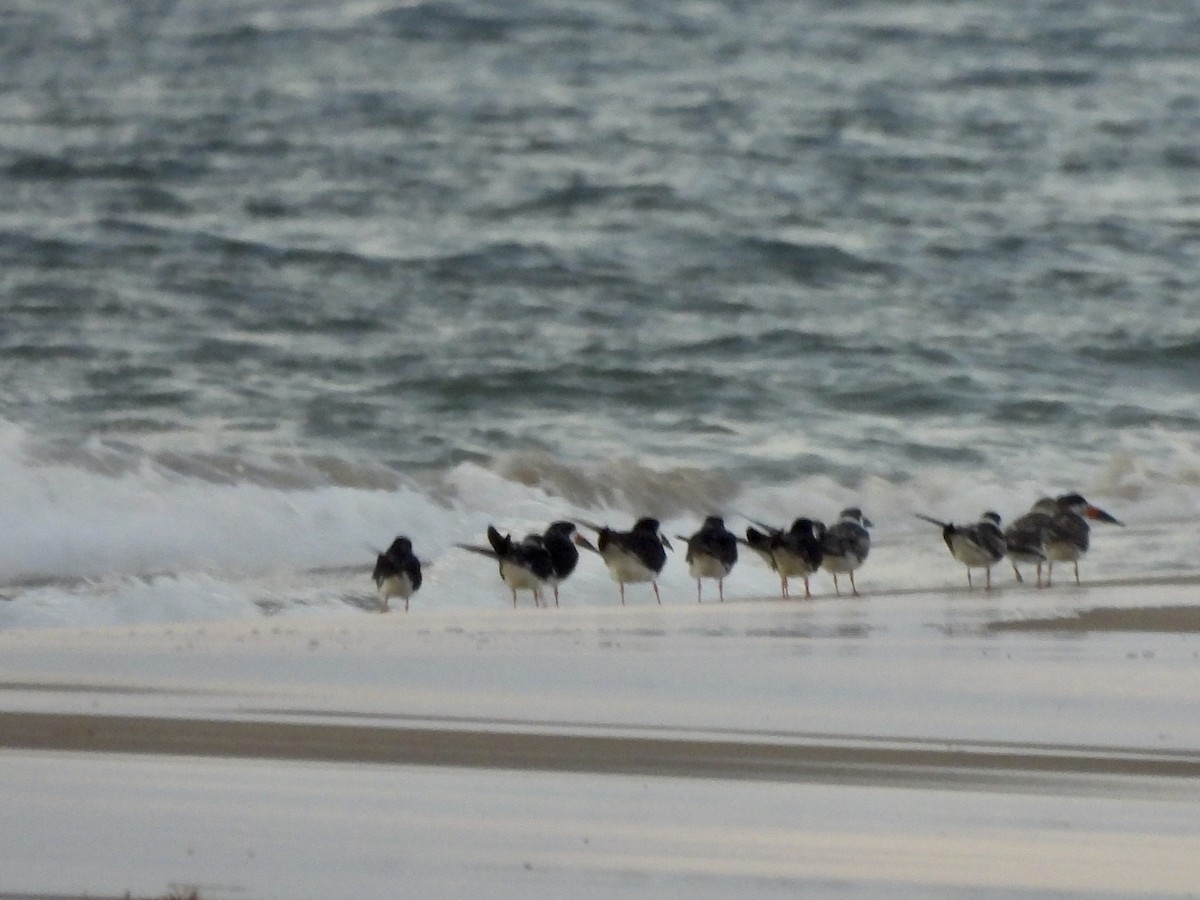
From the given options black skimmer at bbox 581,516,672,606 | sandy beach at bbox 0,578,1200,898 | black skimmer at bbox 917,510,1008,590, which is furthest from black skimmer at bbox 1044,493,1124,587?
black skimmer at bbox 581,516,672,606

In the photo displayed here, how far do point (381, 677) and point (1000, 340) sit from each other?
11.4 meters

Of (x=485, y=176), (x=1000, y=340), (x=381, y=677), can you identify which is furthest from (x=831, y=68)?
(x=381, y=677)

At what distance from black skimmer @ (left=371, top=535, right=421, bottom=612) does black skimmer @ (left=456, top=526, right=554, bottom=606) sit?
34cm

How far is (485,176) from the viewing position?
23.0 metres

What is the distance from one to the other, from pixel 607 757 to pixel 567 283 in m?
13.6

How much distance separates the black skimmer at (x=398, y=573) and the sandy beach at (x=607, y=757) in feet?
2.99

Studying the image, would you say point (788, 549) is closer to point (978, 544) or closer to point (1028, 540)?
point (978, 544)

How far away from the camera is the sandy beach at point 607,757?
15.6 feet

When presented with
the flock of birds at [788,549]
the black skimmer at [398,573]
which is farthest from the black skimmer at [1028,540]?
the black skimmer at [398,573]

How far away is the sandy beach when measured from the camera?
4.76 metres

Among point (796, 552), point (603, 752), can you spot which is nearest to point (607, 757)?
point (603, 752)

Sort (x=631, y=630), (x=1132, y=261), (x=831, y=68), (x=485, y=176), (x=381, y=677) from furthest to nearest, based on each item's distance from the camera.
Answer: (x=831, y=68) → (x=485, y=176) → (x=1132, y=261) → (x=631, y=630) → (x=381, y=677)

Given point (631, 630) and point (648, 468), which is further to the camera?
point (648, 468)

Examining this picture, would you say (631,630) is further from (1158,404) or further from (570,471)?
(1158,404)
